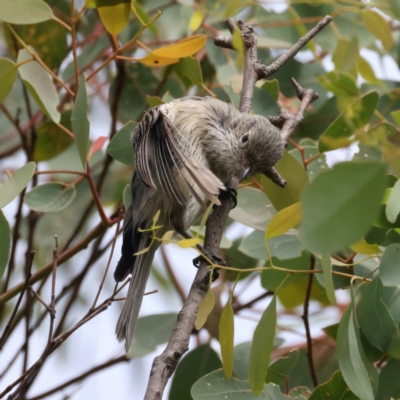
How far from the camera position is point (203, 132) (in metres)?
2.95

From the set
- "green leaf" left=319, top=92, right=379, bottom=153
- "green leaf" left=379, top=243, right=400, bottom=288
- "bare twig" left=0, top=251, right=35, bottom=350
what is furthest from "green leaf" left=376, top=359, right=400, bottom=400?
"bare twig" left=0, top=251, right=35, bottom=350

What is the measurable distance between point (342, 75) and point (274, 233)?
28.2 inches

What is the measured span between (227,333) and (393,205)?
0.57 m

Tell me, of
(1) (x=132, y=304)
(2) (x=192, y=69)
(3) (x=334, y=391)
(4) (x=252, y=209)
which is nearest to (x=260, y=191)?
(4) (x=252, y=209)

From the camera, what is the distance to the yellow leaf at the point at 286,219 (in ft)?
5.24

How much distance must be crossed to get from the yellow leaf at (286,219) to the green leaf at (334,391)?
20.3 inches

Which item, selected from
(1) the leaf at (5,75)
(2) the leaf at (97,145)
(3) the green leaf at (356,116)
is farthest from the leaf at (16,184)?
(3) the green leaf at (356,116)

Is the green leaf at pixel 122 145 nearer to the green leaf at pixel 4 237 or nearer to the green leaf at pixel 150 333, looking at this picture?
the green leaf at pixel 4 237

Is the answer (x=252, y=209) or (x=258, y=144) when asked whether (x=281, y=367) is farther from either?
(x=258, y=144)

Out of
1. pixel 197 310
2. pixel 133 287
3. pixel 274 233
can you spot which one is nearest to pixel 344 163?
pixel 274 233

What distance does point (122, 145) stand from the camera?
8.41ft

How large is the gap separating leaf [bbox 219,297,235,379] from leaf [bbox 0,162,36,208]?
2.46 feet

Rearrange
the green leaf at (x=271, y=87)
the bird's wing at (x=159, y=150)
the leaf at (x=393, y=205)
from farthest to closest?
the green leaf at (x=271, y=87)
the bird's wing at (x=159, y=150)
the leaf at (x=393, y=205)

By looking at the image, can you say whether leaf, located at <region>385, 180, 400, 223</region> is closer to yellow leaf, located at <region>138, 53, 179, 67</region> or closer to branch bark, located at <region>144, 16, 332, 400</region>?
branch bark, located at <region>144, 16, 332, 400</region>
